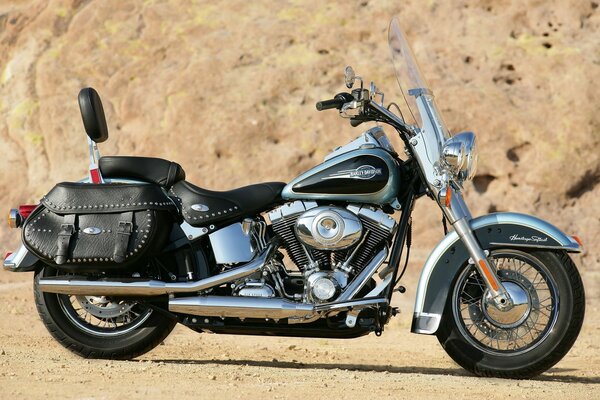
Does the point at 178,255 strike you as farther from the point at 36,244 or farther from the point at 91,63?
the point at 91,63

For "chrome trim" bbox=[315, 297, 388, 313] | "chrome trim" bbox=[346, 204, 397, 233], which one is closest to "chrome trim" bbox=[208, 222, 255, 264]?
"chrome trim" bbox=[315, 297, 388, 313]

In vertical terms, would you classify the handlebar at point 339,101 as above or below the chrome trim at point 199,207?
above

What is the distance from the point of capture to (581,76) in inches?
473

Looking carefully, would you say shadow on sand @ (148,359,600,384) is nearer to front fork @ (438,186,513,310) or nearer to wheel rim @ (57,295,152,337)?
wheel rim @ (57,295,152,337)

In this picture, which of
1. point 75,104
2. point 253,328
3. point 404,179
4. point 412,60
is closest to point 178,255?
point 253,328

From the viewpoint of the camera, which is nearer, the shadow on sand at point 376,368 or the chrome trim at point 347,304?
the chrome trim at point 347,304

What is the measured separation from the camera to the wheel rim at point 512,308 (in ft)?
18.6

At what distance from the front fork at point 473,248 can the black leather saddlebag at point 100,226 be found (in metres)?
1.57

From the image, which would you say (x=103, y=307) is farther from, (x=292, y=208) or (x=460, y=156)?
(x=460, y=156)

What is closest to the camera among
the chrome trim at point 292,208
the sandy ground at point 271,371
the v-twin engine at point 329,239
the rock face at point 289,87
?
the sandy ground at point 271,371

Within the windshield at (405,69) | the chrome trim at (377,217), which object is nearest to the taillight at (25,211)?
the chrome trim at (377,217)

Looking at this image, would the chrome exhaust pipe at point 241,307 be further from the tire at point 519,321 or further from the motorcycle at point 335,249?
the tire at point 519,321

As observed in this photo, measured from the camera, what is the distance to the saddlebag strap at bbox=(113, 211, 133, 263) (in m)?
5.85

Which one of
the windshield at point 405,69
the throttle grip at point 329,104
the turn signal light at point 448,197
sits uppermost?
the windshield at point 405,69
